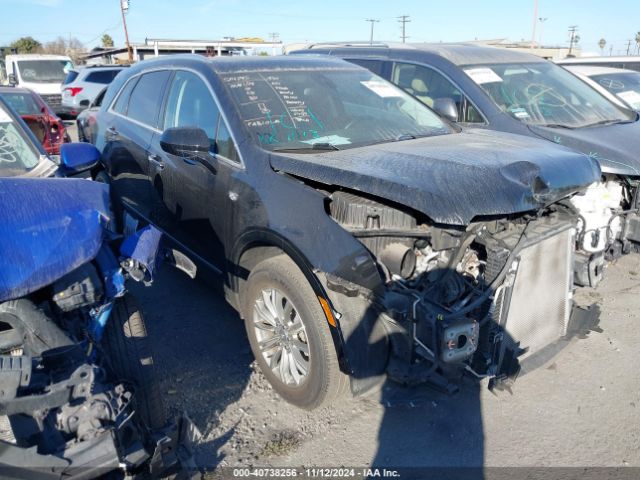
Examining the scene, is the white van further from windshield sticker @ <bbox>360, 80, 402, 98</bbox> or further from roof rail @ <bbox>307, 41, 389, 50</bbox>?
windshield sticker @ <bbox>360, 80, 402, 98</bbox>

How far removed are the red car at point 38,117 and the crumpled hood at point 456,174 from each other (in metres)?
6.37

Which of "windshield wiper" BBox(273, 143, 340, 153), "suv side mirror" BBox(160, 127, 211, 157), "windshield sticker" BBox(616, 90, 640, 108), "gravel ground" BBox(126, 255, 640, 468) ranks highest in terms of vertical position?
"suv side mirror" BBox(160, 127, 211, 157)

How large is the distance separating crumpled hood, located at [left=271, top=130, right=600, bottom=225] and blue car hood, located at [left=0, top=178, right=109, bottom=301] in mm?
1119

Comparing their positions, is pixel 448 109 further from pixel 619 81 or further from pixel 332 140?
pixel 619 81

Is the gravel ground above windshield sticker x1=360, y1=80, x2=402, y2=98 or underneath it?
underneath

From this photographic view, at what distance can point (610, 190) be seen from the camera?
4.16 m

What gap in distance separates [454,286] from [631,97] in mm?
6834

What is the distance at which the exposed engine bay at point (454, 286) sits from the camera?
7.97 feet

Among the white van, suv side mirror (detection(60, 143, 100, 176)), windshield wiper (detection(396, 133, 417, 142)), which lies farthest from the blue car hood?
the white van

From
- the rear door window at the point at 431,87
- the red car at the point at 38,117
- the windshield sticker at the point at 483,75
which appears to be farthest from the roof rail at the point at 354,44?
the red car at the point at 38,117

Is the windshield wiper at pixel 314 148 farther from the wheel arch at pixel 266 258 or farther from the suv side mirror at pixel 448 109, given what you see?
the suv side mirror at pixel 448 109

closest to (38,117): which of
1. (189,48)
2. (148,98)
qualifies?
(148,98)

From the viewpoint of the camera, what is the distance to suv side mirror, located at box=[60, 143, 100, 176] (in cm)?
321

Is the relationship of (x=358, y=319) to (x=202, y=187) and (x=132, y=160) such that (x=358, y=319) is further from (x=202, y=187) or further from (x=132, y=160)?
(x=132, y=160)
